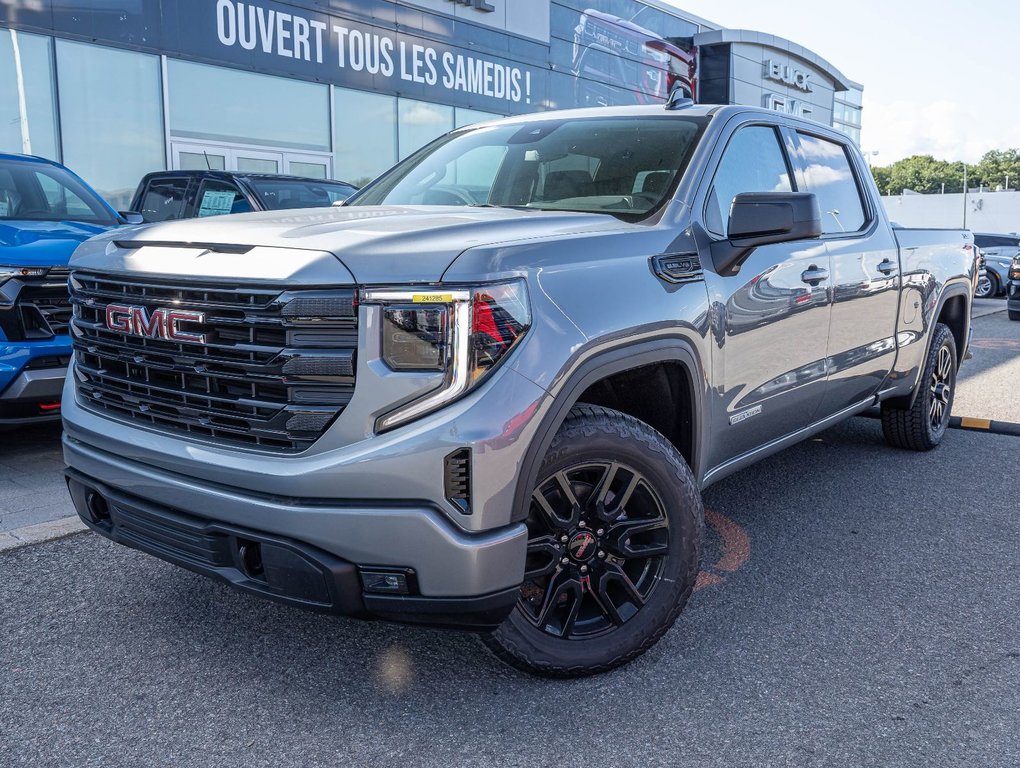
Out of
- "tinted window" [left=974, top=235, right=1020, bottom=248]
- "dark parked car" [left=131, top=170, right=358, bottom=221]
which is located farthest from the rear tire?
"tinted window" [left=974, top=235, right=1020, bottom=248]

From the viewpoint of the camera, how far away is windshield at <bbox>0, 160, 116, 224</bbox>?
6082 mm

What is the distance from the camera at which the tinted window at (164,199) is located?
941 centimetres

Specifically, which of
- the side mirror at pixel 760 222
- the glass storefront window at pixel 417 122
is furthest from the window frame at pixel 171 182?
the glass storefront window at pixel 417 122

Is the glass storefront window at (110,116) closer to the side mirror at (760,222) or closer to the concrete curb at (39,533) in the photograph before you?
the concrete curb at (39,533)

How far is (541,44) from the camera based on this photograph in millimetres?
21203

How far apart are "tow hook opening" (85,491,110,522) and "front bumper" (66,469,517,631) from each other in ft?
0.92

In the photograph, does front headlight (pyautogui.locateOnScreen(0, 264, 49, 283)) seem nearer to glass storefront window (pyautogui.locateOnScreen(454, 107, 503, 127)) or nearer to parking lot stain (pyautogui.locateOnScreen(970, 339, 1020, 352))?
parking lot stain (pyautogui.locateOnScreen(970, 339, 1020, 352))

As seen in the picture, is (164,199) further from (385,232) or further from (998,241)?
(998,241)

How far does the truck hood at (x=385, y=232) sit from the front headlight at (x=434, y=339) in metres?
0.05

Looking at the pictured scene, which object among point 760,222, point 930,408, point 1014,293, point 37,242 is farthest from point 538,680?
point 1014,293

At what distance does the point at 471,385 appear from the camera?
7.57 ft

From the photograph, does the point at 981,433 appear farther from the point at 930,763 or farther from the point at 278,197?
the point at 278,197

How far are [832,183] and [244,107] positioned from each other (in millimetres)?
12830

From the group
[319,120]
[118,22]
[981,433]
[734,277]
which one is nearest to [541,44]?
[319,120]
